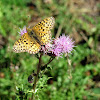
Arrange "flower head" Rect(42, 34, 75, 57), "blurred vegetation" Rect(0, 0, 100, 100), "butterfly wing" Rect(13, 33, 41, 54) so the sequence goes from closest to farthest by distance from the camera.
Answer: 1. "butterfly wing" Rect(13, 33, 41, 54)
2. "flower head" Rect(42, 34, 75, 57)
3. "blurred vegetation" Rect(0, 0, 100, 100)

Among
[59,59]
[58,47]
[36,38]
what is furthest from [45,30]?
[59,59]

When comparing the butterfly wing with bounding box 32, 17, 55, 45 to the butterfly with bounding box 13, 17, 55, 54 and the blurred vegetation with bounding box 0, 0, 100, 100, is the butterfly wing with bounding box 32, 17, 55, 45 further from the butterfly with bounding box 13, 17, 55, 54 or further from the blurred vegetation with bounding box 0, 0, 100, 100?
the blurred vegetation with bounding box 0, 0, 100, 100

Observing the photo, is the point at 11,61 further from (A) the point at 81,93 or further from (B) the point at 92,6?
(B) the point at 92,6

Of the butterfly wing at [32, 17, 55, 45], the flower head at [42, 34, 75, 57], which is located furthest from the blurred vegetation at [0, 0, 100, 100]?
the butterfly wing at [32, 17, 55, 45]

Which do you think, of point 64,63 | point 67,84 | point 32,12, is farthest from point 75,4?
point 67,84

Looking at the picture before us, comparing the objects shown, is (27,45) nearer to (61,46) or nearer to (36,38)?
(36,38)

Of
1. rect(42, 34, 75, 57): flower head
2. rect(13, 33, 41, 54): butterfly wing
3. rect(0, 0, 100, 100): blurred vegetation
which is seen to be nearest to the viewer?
rect(13, 33, 41, 54): butterfly wing

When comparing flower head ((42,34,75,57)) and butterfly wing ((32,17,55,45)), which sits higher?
butterfly wing ((32,17,55,45))
